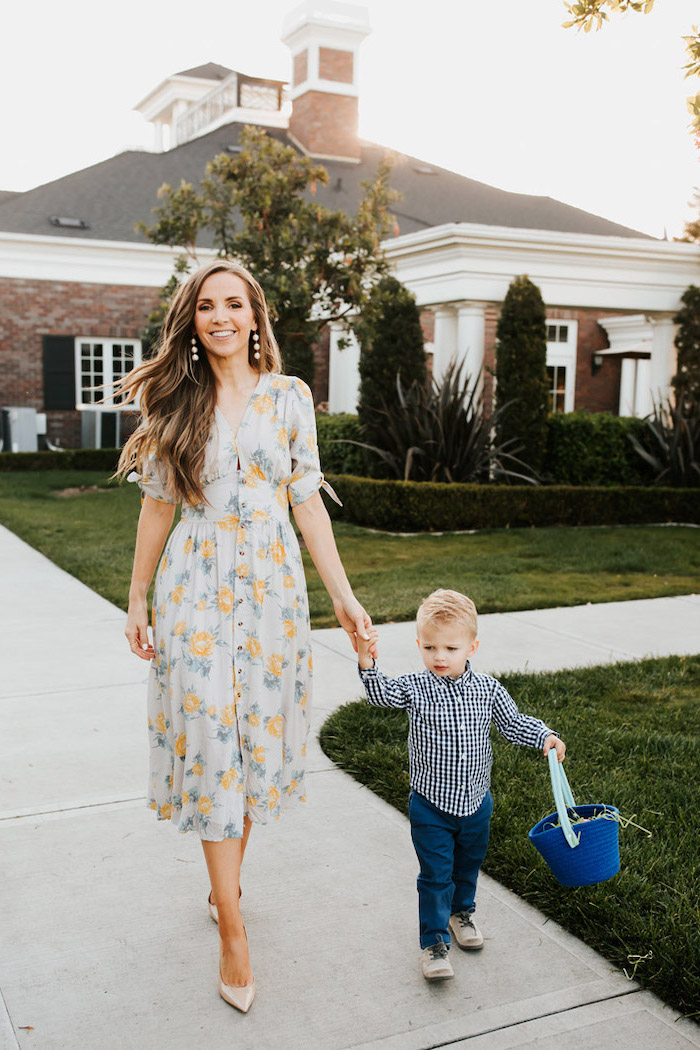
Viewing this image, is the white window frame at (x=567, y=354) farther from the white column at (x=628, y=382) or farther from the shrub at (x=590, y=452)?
the shrub at (x=590, y=452)

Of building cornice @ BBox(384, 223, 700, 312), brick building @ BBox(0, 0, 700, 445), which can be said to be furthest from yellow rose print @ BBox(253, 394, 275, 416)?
building cornice @ BBox(384, 223, 700, 312)

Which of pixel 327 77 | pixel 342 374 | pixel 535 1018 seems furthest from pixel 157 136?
pixel 535 1018

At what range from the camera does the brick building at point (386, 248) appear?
15.1 m

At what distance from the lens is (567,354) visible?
72.9 feet

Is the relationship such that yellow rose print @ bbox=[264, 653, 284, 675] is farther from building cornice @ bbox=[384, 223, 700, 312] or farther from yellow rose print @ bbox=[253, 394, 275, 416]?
building cornice @ bbox=[384, 223, 700, 312]

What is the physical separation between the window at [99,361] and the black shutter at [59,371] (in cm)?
18

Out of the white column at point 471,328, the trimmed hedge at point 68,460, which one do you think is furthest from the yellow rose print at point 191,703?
the trimmed hedge at point 68,460

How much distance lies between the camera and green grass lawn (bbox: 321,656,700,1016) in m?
2.81

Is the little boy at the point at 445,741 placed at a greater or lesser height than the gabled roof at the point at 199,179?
lesser

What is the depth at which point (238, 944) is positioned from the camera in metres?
2.56

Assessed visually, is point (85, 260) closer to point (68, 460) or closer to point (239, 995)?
point (68, 460)

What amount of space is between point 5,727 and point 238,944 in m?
2.39

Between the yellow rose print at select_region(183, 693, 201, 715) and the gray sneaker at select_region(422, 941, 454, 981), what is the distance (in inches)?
35.6

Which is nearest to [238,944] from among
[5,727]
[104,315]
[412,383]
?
[5,727]
